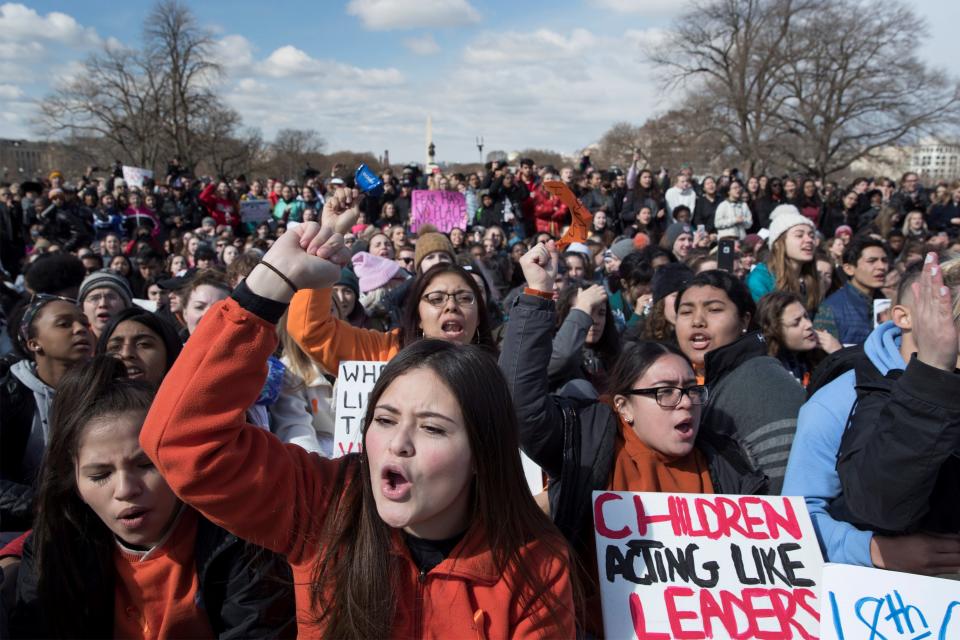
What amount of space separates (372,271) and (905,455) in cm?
554

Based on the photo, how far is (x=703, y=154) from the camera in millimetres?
32188

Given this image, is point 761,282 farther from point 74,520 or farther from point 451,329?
point 74,520

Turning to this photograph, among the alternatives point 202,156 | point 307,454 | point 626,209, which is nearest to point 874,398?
point 307,454

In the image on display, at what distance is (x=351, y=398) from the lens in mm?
3674

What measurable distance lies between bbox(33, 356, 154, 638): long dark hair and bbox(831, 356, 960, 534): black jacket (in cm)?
219

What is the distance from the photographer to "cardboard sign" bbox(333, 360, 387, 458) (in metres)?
3.64

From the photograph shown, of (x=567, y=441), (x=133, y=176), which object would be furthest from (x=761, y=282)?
(x=133, y=176)

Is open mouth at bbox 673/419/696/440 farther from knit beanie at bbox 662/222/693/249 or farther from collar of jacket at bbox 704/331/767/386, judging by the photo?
knit beanie at bbox 662/222/693/249

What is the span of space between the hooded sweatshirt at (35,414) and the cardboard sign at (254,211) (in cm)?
1139

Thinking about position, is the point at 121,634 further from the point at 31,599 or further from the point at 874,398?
the point at 874,398

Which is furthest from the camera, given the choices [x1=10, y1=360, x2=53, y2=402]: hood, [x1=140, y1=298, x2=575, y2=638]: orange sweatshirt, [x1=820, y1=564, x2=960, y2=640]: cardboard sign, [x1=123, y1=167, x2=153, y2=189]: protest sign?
[x1=123, y1=167, x2=153, y2=189]: protest sign

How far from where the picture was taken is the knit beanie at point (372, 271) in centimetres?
670

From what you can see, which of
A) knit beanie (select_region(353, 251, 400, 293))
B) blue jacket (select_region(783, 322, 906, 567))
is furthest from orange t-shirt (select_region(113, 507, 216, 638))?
knit beanie (select_region(353, 251, 400, 293))

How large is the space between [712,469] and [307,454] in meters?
1.43
